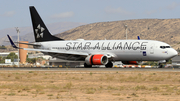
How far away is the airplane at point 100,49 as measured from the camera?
40781 millimetres

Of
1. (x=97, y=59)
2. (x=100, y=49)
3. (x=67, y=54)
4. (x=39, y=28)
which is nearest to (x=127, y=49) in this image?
(x=97, y=59)

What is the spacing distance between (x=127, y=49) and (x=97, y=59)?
4.34 meters

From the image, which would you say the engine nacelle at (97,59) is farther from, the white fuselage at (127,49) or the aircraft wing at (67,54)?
the aircraft wing at (67,54)

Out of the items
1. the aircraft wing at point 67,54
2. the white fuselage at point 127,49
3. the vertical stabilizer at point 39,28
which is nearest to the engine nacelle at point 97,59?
the white fuselage at point 127,49

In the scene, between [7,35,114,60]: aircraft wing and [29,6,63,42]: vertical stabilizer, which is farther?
[29,6,63,42]: vertical stabilizer

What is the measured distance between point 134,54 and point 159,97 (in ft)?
87.0

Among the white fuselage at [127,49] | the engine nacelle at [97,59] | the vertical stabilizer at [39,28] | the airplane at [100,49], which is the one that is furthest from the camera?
the vertical stabilizer at [39,28]

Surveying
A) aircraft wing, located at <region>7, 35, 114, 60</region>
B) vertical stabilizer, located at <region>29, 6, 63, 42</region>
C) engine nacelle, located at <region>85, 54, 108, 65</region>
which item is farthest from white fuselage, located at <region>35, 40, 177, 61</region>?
vertical stabilizer, located at <region>29, 6, 63, 42</region>

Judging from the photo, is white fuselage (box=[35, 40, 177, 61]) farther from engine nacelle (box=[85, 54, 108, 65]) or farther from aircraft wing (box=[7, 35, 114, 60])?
engine nacelle (box=[85, 54, 108, 65])

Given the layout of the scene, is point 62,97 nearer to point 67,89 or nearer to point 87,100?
point 87,100

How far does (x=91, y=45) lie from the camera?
152ft

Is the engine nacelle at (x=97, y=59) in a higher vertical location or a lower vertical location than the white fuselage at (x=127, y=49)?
lower

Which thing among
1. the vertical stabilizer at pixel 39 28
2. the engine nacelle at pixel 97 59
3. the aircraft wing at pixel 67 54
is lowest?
the engine nacelle at pixel 97 59

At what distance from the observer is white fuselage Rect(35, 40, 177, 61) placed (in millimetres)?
40438
